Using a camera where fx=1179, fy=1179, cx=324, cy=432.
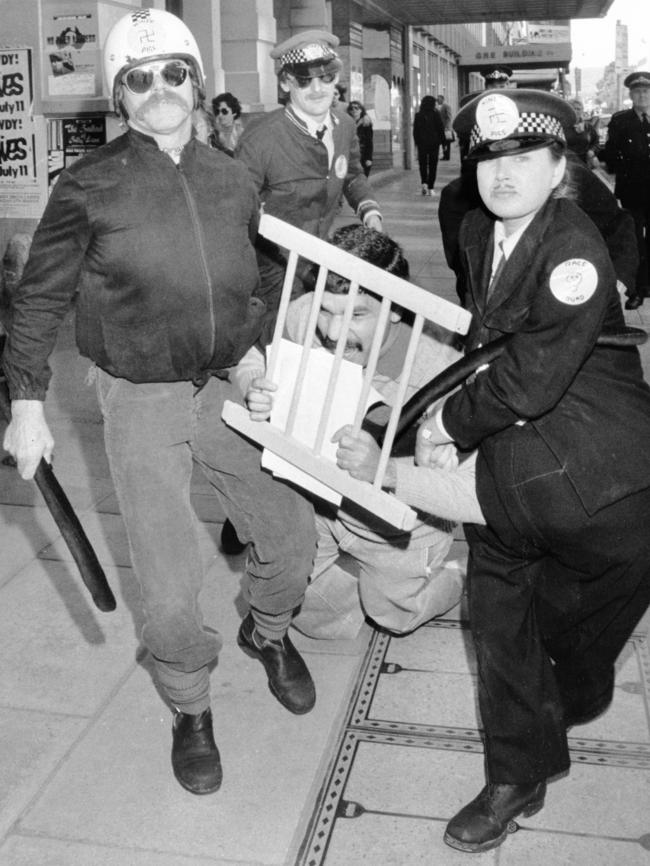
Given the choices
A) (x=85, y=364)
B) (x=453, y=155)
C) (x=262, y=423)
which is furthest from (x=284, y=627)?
Answer: (x=453, y=155)

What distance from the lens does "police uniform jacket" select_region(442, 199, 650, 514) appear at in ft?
8.18

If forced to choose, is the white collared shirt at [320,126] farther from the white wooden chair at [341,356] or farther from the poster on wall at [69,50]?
the poster on wall at [69,50]

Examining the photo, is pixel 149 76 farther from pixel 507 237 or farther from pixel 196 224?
pixel 507 237

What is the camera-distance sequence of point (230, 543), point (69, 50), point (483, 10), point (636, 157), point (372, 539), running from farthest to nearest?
point (483, 10) → point (636, 157) → point (69, 50) → point (230, 543) → point (372, 539)

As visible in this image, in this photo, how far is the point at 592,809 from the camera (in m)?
3.05

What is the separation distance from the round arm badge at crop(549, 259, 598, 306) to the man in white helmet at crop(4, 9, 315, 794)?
98 centimetres

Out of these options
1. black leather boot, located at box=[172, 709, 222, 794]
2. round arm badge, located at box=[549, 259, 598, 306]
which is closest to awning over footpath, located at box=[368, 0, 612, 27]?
black leather boot, located at box=[172, 709, 222, 794]

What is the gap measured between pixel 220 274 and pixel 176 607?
0.88m

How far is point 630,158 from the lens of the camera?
10633mm

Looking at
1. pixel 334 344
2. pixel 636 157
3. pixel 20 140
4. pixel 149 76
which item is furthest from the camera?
pixel 636 157

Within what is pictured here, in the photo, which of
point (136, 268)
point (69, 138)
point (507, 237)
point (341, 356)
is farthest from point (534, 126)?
point (69, 138)

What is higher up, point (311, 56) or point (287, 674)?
point (311, 56)

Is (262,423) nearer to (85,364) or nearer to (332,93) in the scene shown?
(332,93)

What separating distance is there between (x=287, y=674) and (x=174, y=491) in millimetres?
833
